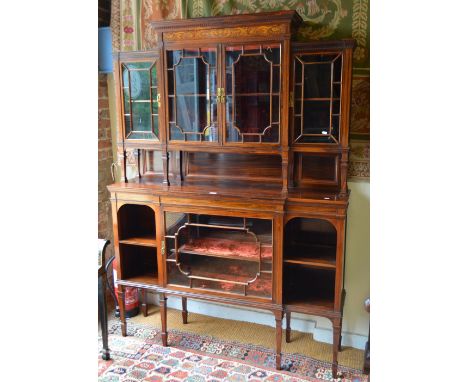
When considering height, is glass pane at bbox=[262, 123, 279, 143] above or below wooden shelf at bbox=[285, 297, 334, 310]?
above

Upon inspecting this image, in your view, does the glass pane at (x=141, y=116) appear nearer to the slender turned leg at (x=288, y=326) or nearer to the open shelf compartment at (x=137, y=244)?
the open shelf compartment at (x=137, y=244)

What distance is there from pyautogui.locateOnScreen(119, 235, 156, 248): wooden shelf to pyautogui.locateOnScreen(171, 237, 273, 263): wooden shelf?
169mm

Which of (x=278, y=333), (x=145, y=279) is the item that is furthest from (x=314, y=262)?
(x=145, y=279)

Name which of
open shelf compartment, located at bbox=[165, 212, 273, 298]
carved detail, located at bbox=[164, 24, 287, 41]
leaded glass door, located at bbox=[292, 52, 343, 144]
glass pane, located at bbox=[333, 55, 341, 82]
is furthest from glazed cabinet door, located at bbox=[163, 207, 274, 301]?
carved detail, located at bbox=[164, 24, 287, 41]

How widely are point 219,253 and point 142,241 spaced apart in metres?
0.53

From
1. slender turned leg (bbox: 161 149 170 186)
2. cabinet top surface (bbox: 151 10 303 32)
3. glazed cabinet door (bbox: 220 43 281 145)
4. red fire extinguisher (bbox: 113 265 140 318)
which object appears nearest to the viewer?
cabinet top surface (bbox: 151 10 303 32)

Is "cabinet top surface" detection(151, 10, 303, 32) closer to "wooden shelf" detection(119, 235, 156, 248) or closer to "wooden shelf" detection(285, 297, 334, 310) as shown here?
"wooden shelf" detection(119, 235, 156, 248)

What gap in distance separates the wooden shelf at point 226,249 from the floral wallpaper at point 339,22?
72cm

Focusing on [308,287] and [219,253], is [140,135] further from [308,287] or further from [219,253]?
[308,287]

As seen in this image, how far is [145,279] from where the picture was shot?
278 cm

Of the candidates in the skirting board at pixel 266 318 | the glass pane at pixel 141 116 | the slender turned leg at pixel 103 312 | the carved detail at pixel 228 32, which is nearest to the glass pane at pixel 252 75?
the carved detail at pixel 228 32

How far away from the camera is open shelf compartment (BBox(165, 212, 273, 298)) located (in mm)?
2457
